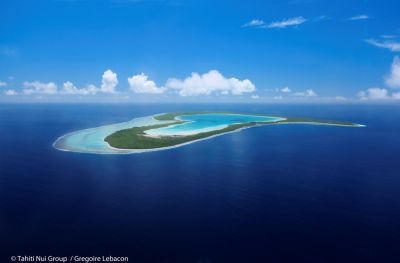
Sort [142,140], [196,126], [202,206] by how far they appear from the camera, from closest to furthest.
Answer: [202,206], [142,140], [196,126]

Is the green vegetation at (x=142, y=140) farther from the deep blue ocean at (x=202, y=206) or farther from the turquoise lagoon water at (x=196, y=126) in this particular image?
the deep blue ocean at (x=202, y=206)

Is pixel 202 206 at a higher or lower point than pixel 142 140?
lower

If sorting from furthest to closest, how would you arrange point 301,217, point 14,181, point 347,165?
point 347,165 < point 14,181 < point 301,217

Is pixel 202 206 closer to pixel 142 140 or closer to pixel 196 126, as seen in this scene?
pixel 142 140

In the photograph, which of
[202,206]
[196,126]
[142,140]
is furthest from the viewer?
[196,126]

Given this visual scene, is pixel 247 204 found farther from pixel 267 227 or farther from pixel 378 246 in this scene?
pixel 378 246

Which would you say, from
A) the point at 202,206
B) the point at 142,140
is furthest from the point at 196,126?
the point at 202,206

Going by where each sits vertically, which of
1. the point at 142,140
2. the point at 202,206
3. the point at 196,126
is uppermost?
the point at 196,126

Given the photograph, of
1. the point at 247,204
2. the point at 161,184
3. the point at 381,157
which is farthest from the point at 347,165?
the point at 161,184
